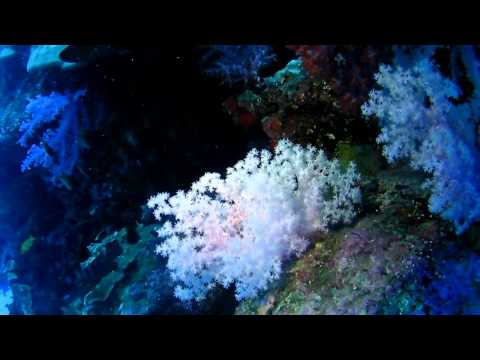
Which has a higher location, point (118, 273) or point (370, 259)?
point (118, 273)

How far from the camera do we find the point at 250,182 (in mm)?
3453

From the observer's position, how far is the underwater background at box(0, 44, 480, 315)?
2.76 metres

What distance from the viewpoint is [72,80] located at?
15.4 feet

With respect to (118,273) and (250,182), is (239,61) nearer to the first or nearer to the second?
(250,182)

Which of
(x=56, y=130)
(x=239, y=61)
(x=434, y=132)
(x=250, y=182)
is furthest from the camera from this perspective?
(x=56, y=130)

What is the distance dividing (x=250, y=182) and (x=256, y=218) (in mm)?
328

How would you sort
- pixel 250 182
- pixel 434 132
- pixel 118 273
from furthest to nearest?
1. pixel 118 273
2. pixel 250 182
3. pixel 434 132

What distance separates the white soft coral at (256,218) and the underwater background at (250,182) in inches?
0.5

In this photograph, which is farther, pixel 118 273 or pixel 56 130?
pixel 56 130

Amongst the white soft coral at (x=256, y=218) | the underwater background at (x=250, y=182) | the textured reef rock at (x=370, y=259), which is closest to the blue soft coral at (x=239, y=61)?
the underwater background at (x=250, y=182)

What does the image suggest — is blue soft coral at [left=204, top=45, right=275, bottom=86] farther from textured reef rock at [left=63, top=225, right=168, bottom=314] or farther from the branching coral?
textured reef rock at [left=63, top=225, right=168, bottom=314]

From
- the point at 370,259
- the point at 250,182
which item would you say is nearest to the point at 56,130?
the point at 250,182

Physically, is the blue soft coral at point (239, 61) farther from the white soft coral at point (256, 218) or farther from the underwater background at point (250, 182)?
the white soft coral at point (256, 218)

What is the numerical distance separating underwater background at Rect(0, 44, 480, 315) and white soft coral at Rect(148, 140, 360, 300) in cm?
1
